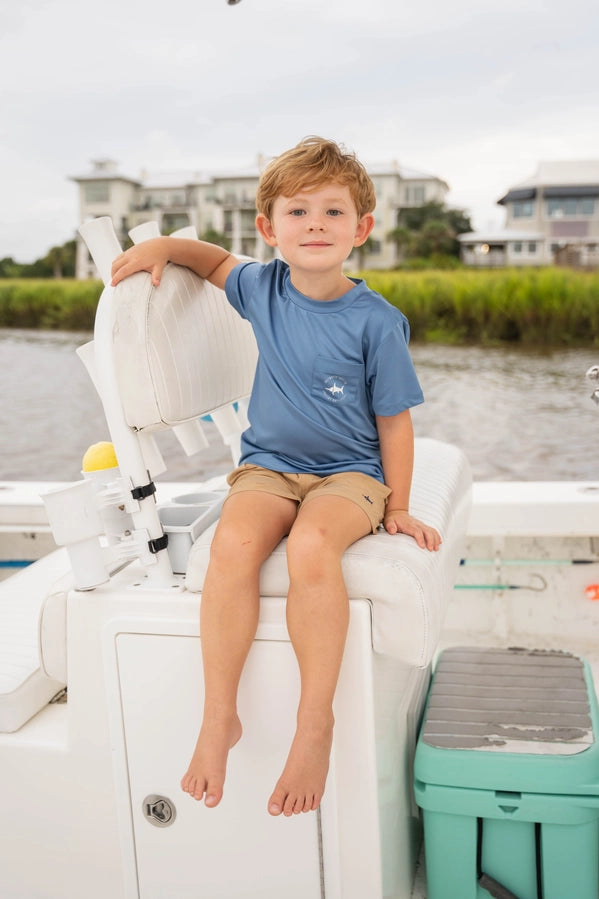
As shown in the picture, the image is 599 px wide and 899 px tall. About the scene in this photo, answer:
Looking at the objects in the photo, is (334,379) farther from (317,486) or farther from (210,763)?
(210,763)

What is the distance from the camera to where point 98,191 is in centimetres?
2831

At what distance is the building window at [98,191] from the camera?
92.5 feet

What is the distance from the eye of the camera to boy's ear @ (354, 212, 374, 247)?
1518 mm

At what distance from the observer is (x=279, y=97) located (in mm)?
37375

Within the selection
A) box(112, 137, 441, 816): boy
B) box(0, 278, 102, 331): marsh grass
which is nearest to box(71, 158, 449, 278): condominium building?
box(0, 278, 102, 331): marsh grass

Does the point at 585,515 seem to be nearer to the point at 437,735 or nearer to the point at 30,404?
the point at 437,735

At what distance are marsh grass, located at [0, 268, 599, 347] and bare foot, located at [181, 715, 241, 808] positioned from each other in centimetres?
1451

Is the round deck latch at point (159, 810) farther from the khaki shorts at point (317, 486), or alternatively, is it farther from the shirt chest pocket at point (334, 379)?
the shirt chest pocket at point (334, 379)

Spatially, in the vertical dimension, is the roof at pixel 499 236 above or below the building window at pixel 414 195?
below

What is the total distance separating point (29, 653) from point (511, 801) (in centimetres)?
88

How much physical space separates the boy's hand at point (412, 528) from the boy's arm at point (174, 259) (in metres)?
0.53

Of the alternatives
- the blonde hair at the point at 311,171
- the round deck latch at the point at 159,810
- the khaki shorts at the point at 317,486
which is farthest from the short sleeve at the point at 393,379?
the round deck latch at the point at 159,810

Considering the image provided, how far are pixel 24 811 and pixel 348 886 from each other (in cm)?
56

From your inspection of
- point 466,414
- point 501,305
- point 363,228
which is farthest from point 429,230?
point 363,228
